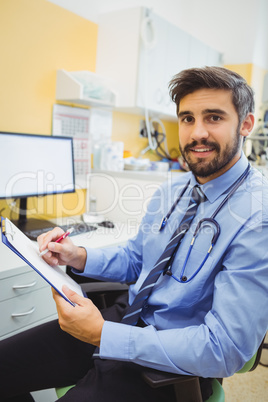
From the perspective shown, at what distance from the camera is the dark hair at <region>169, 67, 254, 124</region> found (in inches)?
39.1

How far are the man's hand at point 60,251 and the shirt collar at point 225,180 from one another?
1.61 ft

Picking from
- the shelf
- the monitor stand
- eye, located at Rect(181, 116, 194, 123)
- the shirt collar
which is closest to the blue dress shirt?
the shirt collar

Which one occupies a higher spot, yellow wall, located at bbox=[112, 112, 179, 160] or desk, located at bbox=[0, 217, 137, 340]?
yellow wall, located at bbox=[112, 112, 179, 160]

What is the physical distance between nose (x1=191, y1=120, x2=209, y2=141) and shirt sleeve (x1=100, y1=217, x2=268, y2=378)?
0.33 m

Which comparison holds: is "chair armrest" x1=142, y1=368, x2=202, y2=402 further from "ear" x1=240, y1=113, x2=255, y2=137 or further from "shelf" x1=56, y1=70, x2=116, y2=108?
"shelf" x1=56, y1=70, x2=116, y2=108

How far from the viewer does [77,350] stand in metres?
1.09

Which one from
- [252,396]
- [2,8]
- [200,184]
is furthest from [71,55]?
[252,396]

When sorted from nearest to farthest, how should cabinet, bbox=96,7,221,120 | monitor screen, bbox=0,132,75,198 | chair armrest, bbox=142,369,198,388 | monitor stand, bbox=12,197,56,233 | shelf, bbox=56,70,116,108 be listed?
chair armrest, bbox=142,369,198,388 → monitor screen, bbox=0,132,75,198 → monitor stand, bbox=12,197,56,233 → shelf, bbox=56,70,116,108 → cabinet, bbox=96,7,221,120

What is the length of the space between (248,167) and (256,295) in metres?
0.43

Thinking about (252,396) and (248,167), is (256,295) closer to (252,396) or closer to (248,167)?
(248,167)

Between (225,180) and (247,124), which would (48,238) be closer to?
(225,180)

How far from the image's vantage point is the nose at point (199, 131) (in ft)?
3.38

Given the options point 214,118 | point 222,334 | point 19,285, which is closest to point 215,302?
point 222,334

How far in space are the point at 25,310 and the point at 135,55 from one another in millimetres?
1606
